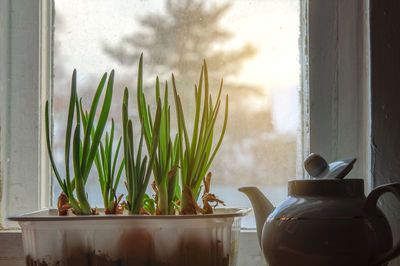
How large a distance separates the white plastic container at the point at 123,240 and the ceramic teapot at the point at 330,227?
0.26 feet

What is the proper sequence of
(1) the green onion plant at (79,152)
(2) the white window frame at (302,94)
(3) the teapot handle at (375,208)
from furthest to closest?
(2) the white window frame at (302,94)
(1) the green onion plant at (79,152)
(3) the teapot handle at (375,208)

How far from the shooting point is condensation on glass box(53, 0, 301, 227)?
98cm

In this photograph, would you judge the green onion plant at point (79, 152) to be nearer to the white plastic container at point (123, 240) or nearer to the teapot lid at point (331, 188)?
the white plastic container at point (123, 240)

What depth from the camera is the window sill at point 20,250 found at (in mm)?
919

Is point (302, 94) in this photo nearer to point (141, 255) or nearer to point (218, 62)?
point (218, 62)

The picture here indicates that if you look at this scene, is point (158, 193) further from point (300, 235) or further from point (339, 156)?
point (339, 156)

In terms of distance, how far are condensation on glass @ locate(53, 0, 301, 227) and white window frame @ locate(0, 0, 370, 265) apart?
31 mm

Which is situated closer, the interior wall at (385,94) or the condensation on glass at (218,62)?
the interior wall at (385,94)

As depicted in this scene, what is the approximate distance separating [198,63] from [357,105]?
1.06ft

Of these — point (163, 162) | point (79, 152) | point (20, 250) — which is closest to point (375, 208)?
point (163, 162)

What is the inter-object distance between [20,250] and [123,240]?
0.36m

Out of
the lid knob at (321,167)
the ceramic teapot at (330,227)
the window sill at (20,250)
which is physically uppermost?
the lid knob at (321,167)

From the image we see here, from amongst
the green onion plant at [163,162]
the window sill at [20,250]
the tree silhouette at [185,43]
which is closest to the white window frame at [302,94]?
the window sill at [20,250]

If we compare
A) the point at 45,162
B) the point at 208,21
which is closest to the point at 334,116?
the point at 208,21
